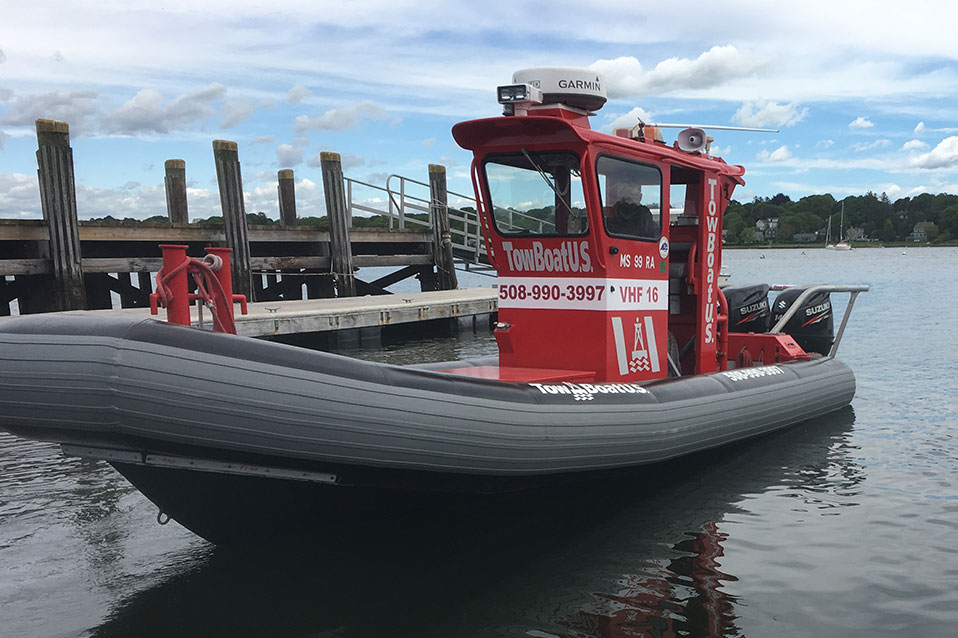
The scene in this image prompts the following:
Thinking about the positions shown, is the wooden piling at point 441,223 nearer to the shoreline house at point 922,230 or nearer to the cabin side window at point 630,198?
the cabin side window at point 630,198

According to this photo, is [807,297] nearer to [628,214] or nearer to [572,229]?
[628,214]

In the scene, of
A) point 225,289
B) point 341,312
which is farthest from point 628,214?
point 341,312

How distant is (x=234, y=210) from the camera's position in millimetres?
14164

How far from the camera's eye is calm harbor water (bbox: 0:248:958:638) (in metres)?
3.83

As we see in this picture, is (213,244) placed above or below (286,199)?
below

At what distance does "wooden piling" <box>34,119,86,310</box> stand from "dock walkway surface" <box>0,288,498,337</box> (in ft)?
1.84

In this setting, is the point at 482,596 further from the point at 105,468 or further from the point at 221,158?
the point at 221,158

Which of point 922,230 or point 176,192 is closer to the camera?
point 176,192

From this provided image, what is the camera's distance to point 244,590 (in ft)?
13.5

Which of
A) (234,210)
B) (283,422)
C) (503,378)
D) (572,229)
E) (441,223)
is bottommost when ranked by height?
(503,378)

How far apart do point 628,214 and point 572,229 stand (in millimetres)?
429

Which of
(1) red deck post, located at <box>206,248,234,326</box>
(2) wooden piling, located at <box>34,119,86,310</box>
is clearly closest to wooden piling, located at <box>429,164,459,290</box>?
(2) wooden piling, located at <box>34,119,86,310</box>

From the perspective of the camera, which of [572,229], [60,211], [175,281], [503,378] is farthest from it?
[60,211]

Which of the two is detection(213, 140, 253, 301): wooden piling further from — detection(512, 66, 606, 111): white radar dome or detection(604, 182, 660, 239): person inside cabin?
detection(604, 182, 660, 239): person inside cabin
